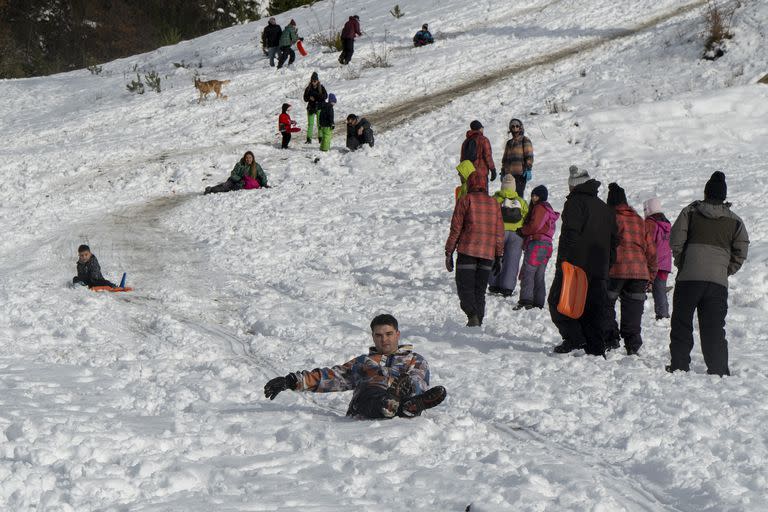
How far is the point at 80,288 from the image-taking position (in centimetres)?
1102

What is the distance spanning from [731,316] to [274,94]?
15906 millimetres

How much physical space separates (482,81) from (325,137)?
17.4ft

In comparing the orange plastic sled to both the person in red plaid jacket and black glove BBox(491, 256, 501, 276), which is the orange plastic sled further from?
Answer: black glove BBox(491, 256, 501, 276)

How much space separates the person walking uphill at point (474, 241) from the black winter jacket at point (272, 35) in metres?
17.1

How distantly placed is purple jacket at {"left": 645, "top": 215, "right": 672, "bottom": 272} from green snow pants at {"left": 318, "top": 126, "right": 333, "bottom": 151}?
10321 millimetres

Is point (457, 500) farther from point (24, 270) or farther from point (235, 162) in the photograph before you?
point (235, 162)

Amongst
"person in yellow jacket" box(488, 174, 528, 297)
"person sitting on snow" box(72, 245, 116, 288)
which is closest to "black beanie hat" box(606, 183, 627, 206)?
"person in yellow jacket" box(488, 174, 528, 297)

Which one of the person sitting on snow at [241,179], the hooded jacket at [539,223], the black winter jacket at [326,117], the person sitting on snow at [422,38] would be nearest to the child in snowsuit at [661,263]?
the hooded jacket at [539,223]

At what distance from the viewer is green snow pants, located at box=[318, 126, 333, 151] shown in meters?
18.6

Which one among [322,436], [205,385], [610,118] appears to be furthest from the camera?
[610,118]

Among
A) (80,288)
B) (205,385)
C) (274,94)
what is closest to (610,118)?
(274,94)

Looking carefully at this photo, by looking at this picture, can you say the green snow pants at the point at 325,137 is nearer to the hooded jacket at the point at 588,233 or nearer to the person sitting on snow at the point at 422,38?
the person sitting on snow at the point at 422,38

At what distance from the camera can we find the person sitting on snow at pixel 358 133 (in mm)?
18203

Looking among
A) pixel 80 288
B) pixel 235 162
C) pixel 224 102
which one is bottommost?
pixel 80 288
